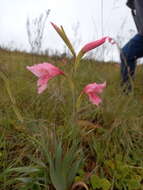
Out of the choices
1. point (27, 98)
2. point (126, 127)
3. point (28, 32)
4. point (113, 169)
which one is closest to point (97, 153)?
point (113, 169)

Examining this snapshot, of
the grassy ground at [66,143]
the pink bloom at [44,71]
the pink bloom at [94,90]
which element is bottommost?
the grassy ground at [66,143]

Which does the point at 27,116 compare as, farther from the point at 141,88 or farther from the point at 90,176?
the point at 141,88

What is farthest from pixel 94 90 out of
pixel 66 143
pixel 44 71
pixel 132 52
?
pixel 132 52

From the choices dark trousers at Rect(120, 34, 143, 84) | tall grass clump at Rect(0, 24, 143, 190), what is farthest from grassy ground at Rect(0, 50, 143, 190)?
dark trousers at Rect(120, 34, 143, 84)

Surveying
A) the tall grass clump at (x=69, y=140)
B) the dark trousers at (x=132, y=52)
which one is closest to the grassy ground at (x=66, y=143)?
the tall grass clump at (x=69, y=140)

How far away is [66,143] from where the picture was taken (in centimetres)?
121

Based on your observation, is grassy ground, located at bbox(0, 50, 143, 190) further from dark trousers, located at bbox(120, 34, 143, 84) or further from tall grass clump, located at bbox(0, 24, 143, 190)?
dark trousers, located at bbox(120, 34, 143, 84)

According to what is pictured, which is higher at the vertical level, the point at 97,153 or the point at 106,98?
the point at 106,98

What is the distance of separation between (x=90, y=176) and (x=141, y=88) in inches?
66.8

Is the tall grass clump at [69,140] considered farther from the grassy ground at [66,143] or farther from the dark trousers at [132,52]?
the dark trousers at [132,52]

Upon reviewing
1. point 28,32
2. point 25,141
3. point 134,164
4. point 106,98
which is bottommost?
point 134,164

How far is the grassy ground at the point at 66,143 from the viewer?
39.5 inches

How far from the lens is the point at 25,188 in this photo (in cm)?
99

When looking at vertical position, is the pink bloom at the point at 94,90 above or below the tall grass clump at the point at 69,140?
above
